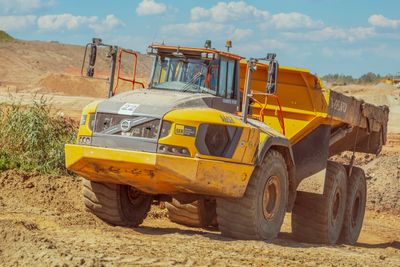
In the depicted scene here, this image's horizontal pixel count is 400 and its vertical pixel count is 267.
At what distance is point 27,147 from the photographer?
14.0 meters

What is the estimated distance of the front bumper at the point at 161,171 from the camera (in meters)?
8.66

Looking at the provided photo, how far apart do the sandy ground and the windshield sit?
1712 mm

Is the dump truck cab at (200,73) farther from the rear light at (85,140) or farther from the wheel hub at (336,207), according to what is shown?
the wheel hub at (336,207)

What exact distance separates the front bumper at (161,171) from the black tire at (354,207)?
165 inches

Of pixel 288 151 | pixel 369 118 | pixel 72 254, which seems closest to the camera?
pixel 72 254

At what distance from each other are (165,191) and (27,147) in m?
5.29

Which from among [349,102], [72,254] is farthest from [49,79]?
[72,254]

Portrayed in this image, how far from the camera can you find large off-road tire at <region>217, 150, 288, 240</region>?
934cm

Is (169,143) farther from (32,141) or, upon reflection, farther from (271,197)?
(32,141)

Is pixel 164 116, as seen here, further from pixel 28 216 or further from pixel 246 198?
pixel 28 216

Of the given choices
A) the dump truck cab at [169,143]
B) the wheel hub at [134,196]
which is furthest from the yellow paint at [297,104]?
the wheel hub at [134,196]

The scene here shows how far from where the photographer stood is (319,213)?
1183 centimetres

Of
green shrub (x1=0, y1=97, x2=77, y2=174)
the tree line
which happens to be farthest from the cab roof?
the tree line

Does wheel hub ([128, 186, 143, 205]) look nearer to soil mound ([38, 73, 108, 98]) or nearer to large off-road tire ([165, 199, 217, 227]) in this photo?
large off-road tire ([165, 199, 217, 227])
